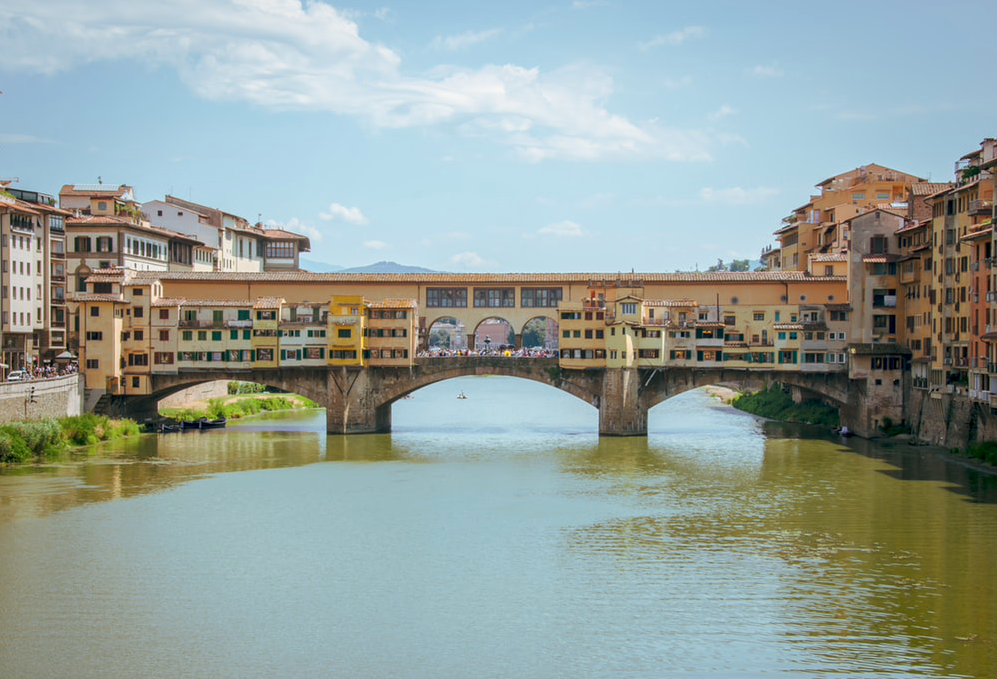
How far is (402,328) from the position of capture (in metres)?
48.0

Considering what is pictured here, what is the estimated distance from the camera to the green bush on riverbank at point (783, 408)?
5256 centimetres

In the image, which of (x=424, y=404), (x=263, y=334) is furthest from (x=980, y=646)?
(x=424, y=404)

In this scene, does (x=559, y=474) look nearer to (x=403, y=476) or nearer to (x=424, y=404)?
(x=403, y=476)

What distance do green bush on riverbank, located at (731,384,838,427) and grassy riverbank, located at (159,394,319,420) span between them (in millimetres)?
23705

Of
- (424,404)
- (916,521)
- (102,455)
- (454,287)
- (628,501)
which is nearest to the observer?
(916,521)

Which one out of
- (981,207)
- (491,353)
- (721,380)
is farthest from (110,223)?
(981,207)

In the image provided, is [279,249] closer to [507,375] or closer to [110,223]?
[110,223]

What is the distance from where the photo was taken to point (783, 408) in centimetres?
5734

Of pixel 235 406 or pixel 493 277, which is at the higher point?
pixel 493 277

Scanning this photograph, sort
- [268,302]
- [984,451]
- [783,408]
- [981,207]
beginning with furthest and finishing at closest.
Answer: [783,408]
[268,302]
[981,207]
[984,451]

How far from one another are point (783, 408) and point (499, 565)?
114 feet

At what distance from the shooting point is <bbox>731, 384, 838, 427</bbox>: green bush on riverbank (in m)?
52.6

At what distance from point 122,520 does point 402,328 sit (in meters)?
19.8

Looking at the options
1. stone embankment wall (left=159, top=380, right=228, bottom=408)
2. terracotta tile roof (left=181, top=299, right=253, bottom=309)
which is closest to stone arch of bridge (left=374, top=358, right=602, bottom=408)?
terracotta tile roof (left=181, top=299, right=253, bottom=309)
